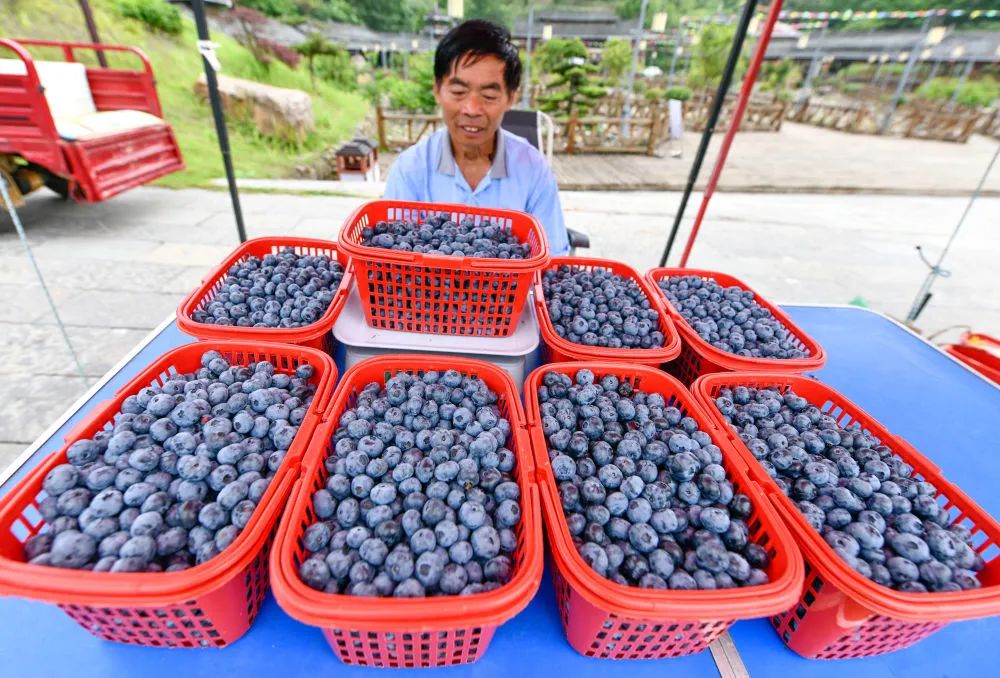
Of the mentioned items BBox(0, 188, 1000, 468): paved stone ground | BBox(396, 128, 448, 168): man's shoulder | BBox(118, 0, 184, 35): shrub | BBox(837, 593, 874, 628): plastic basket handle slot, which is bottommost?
BBox(0, 188, 1000, 468): paved stone ground

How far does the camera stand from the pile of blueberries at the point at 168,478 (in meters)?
0.77

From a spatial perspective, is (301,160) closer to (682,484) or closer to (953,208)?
(682,484)

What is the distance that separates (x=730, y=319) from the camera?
5.01ft

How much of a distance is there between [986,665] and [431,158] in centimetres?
228

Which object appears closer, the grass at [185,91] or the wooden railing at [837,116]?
the grass at [185,91]

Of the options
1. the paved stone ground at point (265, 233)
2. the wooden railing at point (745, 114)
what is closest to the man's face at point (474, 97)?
the paved stone ground at point (265, 233)

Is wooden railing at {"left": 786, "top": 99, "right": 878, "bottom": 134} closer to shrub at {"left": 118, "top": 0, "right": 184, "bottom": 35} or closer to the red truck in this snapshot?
the red truck

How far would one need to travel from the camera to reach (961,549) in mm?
892

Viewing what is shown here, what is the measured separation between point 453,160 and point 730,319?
133cm

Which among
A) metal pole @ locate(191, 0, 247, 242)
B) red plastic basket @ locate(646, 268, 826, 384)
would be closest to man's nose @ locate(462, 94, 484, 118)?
red plastic basket @ locate(646, 268, 826, 384)

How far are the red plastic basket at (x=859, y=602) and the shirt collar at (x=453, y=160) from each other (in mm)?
1465

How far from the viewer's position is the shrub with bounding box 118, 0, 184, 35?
36.1 feet

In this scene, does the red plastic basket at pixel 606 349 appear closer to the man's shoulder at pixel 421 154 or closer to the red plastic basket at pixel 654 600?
the red plastic basket at pixel 654 600

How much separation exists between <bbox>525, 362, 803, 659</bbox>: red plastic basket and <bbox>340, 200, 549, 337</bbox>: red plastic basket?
0.40 metres
